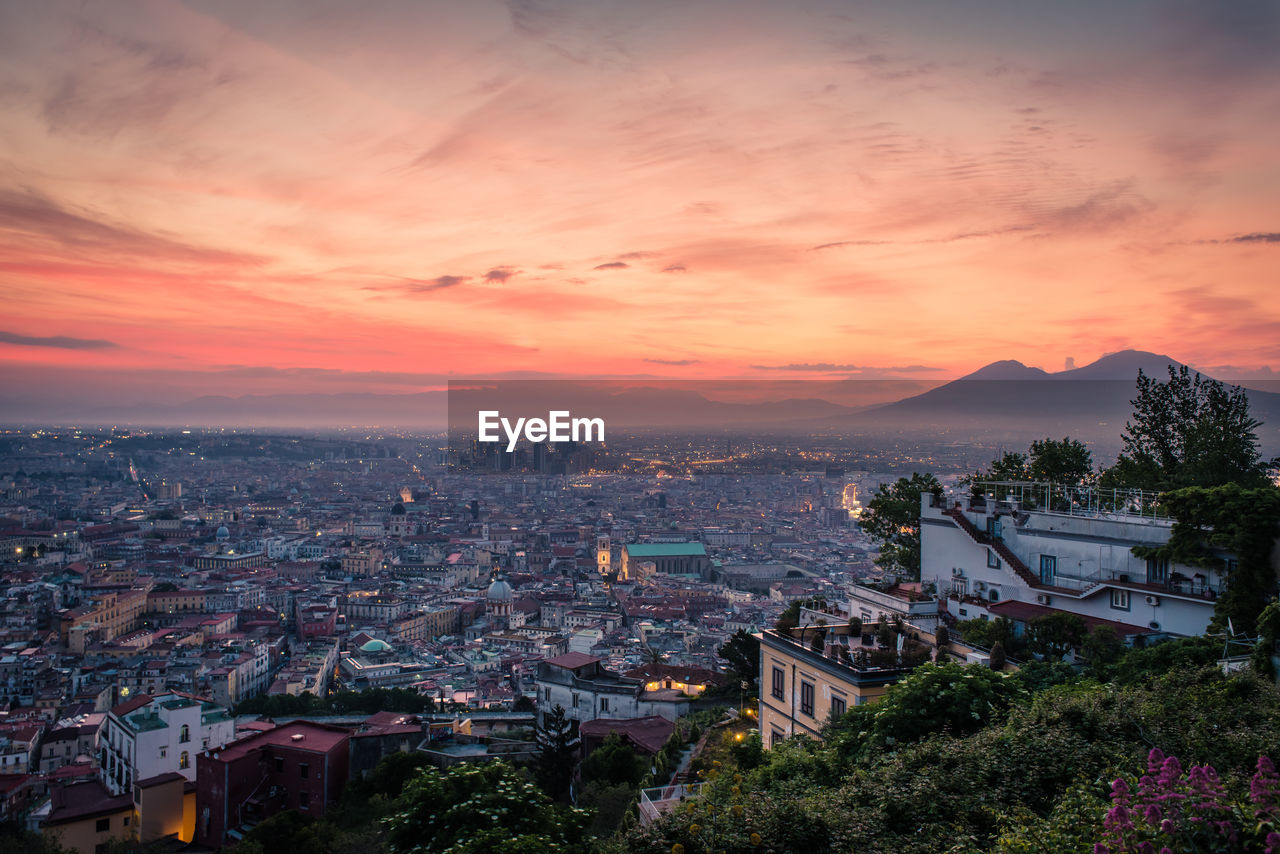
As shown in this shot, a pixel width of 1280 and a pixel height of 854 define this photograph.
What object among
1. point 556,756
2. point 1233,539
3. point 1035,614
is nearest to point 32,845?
point 556,756

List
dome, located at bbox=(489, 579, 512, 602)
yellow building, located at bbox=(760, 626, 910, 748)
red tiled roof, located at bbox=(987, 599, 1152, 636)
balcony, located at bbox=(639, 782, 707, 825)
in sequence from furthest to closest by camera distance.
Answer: dome, located at bbox=(489, 579, 512, 602) < red tiled roof, located at bbox=(987, 599, 1152, 636) < yellow building, located at bbox=(760, 626, 910, 748) < balcony, located at bbox=(639, 782, 707, 825)

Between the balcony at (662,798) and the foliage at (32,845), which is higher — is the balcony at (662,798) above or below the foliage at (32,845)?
above

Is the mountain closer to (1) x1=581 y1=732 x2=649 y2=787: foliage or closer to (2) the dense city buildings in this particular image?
(2) the dense city buildings

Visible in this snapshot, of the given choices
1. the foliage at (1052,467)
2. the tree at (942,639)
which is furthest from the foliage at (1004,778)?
the foliage at (1052,467)

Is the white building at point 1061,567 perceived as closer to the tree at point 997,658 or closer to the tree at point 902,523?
the tree at point 997,658

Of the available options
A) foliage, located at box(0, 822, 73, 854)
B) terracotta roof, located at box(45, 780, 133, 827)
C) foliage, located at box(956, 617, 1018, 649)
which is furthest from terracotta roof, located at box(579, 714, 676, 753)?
terracotta roof, located at box(45, 780, 133, 827)

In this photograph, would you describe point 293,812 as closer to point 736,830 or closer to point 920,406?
point 736,830

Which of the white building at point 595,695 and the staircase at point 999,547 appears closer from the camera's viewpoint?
the staircase at point 999,547
